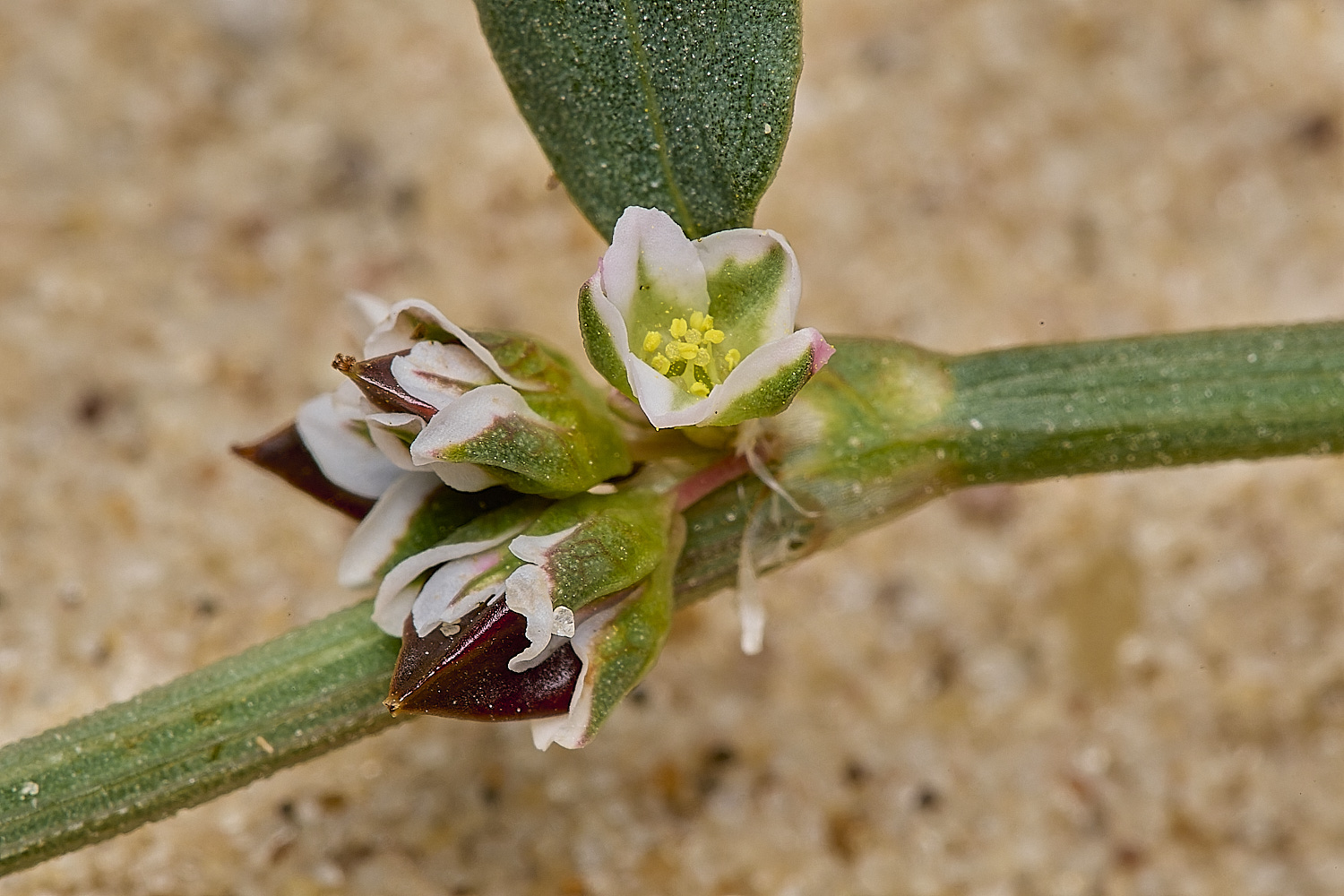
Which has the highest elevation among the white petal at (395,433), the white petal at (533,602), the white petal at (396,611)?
the white petal at (395,433)

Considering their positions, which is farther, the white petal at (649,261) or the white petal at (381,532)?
the white petal at (381,532)

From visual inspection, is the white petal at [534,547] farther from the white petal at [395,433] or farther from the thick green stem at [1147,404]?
the thick green stem at [1147,404]

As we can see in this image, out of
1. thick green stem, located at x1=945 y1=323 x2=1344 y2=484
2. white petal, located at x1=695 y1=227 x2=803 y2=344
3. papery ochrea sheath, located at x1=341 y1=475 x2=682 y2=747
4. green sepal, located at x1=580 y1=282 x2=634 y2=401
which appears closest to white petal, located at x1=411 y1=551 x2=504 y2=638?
papery ochrea sheath, located at x1=341 y1=475 x2=682 y2=747

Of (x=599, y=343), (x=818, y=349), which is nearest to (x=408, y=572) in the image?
(x=599, y=343)

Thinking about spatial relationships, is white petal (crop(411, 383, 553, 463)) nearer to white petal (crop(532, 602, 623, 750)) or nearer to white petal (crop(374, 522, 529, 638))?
white petal (crop(374, 522, 529, 638))

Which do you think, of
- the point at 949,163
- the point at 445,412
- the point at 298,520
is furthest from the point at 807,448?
the point at 949,163

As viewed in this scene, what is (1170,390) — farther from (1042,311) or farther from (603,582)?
(1042,311)

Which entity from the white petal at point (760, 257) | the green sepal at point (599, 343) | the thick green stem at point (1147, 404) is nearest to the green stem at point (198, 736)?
the green sepal at point (599, 343)
